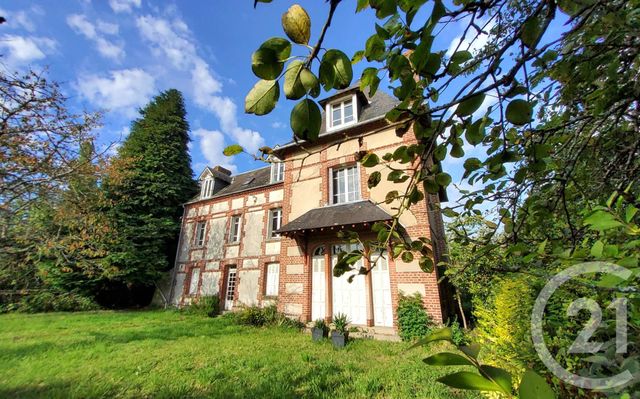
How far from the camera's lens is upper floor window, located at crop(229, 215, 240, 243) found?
13.7 meters

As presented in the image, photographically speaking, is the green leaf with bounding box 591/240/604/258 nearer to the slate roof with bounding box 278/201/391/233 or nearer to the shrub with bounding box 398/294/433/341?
the slate roof with bounding box 278/201/391/233

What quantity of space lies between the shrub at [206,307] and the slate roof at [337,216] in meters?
5.96

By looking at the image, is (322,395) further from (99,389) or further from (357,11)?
(357,11)

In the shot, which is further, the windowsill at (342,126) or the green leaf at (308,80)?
the windowsill at (342,126)

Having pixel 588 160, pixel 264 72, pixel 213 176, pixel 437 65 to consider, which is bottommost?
pixel 264 72

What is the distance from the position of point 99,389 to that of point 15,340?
6.14 metres

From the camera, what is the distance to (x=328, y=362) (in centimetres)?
530

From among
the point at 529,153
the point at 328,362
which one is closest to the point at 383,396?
the point at 328,362

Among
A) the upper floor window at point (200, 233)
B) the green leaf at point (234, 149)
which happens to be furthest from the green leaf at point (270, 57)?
the upper floor window at point (200, 233)

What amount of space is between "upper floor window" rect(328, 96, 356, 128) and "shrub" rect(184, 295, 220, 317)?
933cm

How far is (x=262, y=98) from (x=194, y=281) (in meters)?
15.8

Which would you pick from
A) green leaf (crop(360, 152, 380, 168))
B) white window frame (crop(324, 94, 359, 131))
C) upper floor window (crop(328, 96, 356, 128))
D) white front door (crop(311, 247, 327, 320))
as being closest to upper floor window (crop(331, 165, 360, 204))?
white window frame (crop(324, 94, 359, 131))

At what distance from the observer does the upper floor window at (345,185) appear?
31.6 feet
